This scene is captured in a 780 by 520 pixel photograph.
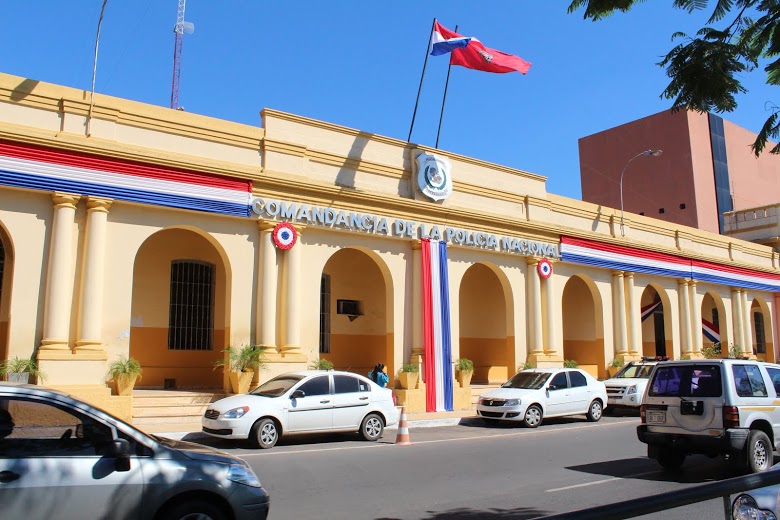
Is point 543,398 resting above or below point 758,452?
Result: above

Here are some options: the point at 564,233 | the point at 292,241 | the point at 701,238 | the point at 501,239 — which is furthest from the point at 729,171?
the point at 292,241

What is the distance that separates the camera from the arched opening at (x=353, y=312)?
22984 millimetres

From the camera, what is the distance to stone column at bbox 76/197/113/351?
15.8 metres

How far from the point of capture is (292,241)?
1892 cm

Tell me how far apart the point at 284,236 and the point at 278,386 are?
18.1 feet

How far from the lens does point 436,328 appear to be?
21.6m

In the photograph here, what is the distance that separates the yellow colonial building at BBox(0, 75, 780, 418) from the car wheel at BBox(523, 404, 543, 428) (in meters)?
3.92

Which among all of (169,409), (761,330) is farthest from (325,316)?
(761,330)

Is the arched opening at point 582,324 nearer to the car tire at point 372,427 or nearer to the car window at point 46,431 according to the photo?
the car tire at point 372,427

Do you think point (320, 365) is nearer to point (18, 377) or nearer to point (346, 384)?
point (346, 384)

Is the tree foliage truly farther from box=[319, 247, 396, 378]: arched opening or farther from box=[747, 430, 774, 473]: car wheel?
A: box=[319, 247, 396, 378]: arched opening

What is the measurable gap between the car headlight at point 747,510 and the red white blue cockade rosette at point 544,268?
22067 millimetres

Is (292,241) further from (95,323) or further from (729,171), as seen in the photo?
(729,171)

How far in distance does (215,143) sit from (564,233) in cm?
1400
